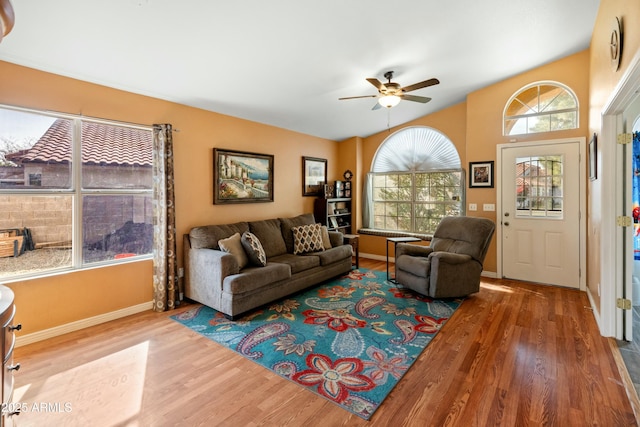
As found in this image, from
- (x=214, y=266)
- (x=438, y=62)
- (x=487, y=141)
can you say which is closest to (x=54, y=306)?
(x=214, y=266)

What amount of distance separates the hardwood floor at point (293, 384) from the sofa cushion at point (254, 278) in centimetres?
57

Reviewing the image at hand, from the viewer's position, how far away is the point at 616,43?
233 centimetres

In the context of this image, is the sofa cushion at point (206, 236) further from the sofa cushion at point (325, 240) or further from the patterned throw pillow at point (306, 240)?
the sofa cushion at point (325, 240)

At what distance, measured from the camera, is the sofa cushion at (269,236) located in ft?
14.0

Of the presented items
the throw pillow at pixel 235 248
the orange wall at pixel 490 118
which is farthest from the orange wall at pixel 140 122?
the orange wall at pixel 490 118

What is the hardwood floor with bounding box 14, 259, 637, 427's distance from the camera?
5.95 feet

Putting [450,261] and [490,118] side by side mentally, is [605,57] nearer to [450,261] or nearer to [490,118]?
[490,118]

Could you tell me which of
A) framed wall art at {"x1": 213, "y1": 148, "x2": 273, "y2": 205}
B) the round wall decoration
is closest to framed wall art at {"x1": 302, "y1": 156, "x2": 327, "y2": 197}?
framed wall art at {"x1": 213, "y1": 148, "x2": 273, "y2": 205}

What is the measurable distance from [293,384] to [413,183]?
455 cm

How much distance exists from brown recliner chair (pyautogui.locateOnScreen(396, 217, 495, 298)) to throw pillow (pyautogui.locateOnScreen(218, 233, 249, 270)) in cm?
204

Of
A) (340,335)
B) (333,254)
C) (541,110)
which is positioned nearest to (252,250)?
(333,254)

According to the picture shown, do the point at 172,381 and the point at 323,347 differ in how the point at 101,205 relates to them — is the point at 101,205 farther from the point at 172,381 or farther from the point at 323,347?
the point at 323,347

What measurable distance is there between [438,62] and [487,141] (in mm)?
1763

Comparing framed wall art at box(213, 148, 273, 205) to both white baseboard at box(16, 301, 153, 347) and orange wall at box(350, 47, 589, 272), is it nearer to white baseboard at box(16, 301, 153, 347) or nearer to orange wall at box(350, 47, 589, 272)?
white baseboard at box(16, 301, 153, 347)
